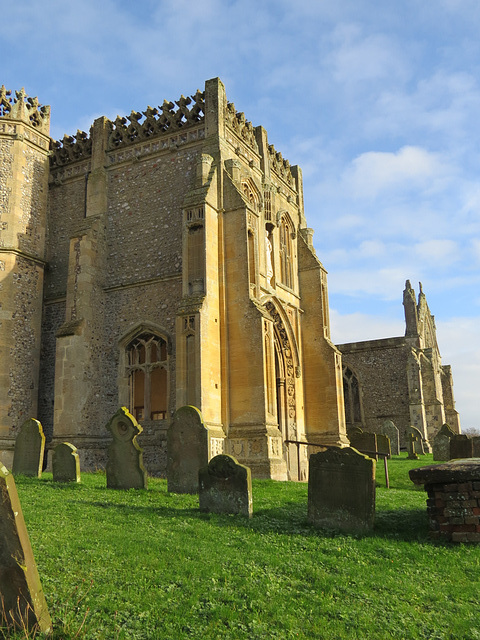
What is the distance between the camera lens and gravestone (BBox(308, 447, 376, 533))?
7359 millimetres

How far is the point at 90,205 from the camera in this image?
1836 centimetres

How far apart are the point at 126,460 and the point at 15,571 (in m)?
6.56

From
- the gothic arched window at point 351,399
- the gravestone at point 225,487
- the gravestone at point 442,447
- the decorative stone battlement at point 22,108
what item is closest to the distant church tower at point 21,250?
the decorative stone battlement at point 22,108

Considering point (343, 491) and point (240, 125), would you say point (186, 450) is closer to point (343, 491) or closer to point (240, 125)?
point (343, 491)

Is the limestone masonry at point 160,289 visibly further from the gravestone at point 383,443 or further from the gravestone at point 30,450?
the gravestone at point 30,450

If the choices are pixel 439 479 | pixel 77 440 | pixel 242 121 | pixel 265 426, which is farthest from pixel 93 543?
pixel 242 121

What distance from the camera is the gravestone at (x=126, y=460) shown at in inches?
405

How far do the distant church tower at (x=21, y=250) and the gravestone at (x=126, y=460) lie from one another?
22.2ft

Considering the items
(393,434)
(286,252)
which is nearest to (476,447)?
(393,434)

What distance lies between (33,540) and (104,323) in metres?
11.4

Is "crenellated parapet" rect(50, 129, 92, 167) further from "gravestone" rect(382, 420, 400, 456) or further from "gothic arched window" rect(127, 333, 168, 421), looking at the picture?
"gravestone" rect(382, 420, 400, 456)

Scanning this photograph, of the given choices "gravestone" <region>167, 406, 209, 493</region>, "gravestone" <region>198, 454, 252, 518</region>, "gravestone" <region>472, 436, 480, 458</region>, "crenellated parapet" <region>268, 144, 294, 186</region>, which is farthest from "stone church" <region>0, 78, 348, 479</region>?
"gravestone" <region>198, 454, 252, 518</region>

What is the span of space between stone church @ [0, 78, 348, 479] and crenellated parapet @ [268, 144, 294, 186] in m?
0.79

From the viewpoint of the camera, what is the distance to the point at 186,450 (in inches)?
391
